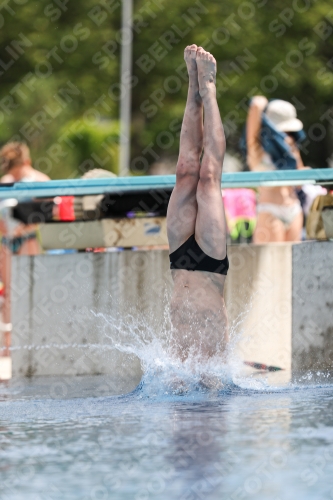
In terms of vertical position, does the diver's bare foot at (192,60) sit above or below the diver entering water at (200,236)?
above

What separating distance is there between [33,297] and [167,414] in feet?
12.8

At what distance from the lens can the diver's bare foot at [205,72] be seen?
268 inches

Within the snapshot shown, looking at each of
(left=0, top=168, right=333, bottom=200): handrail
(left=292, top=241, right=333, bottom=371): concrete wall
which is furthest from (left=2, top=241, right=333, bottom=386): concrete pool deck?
(left=0, top=168, right=333, bottom=200): handrail

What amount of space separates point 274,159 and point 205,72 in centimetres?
339

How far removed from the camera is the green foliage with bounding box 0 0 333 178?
26641 millimetres

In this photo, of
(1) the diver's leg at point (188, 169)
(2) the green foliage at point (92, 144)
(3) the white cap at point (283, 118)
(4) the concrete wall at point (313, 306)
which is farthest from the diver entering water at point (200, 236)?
(2) the green foliage at point (92, 144)

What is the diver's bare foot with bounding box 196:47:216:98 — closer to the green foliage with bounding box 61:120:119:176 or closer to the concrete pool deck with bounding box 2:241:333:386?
the concrete pool deck with bounding box 2:241:333:386

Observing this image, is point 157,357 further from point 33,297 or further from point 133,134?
point 133,134

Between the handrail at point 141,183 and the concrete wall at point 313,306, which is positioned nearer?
the concrete wall at point 313,306

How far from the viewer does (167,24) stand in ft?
90.9

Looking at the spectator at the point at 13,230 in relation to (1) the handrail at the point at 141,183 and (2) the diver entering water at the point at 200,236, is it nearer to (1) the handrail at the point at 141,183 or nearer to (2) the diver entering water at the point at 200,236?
(1) the handrail at the point at 141,183

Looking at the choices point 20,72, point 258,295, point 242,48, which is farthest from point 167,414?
point 20,72

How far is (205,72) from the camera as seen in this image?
6.84 meters

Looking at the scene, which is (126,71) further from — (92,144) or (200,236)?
(200,236)
